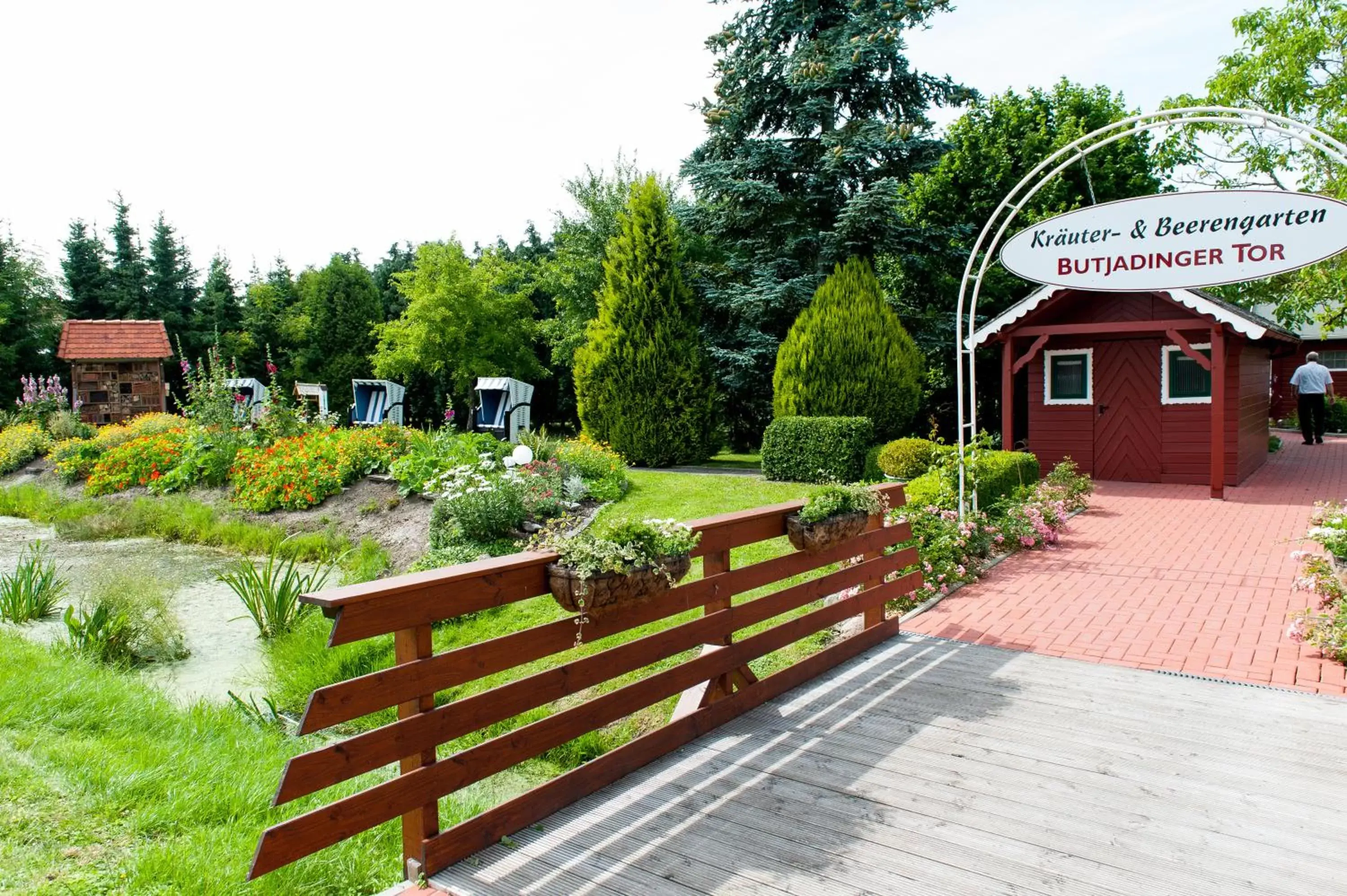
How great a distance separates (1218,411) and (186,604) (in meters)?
12.2

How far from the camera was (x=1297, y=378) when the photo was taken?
17.0m

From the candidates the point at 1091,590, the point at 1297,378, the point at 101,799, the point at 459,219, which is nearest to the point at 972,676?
the point at 1091,590

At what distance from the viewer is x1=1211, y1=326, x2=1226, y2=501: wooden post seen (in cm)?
1092

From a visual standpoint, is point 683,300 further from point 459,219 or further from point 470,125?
point 459,219

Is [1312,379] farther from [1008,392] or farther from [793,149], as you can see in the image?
[793,149]

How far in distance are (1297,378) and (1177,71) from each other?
23.3ft

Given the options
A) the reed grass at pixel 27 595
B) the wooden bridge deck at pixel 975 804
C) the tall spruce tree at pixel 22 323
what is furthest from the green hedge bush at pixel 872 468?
the tall spruce tree at pixel 22 323

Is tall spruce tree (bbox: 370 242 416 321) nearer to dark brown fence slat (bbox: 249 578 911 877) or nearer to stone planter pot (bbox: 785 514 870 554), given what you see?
stone planter pot (bbox: 785 514 870 554)

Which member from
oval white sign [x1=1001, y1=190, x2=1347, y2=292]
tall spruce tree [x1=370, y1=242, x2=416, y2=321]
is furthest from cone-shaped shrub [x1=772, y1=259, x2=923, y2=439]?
tall spruce tree [x1=370, y1=242, x2=416, y2=321]

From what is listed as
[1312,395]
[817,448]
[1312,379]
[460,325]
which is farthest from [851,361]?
[460,325]

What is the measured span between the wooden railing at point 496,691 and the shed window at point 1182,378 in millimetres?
10351

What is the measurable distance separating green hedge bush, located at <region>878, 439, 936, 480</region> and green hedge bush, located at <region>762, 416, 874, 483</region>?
0.77 metres

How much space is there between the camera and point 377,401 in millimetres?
19094

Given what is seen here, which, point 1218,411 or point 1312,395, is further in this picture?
point 1312,395
